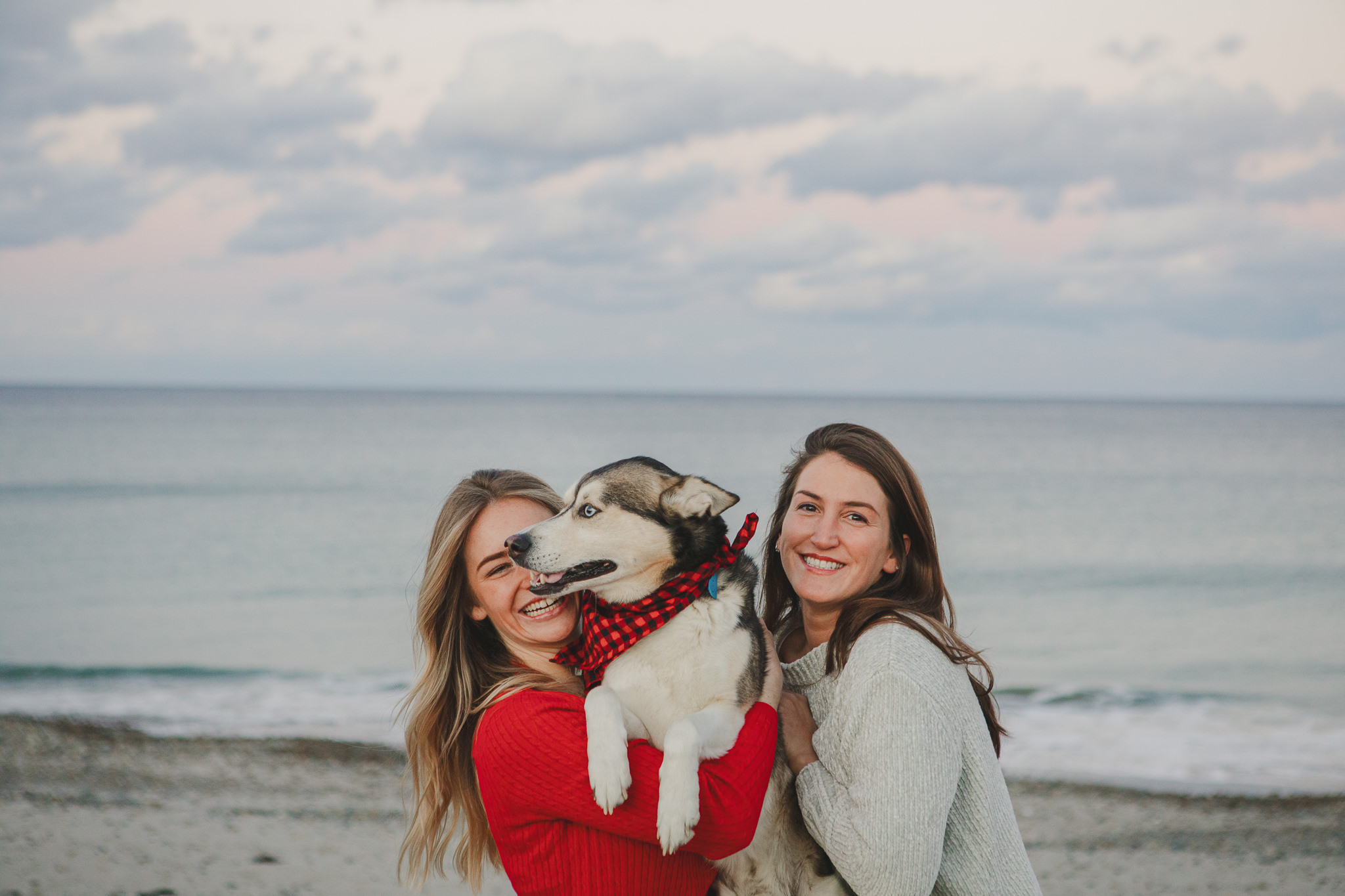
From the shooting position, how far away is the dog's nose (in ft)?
9.53

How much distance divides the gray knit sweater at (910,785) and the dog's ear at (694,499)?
24.3 inches

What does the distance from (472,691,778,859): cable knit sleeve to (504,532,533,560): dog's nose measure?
1.43 feet

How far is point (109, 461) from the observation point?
3747 centimetres

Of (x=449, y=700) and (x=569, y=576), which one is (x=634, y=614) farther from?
(x=449, y=700)

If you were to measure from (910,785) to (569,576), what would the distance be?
46.9 inches

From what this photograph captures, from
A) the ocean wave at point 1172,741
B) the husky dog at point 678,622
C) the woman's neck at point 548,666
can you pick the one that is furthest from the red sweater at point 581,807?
→ the ocean wave at point 1172,741

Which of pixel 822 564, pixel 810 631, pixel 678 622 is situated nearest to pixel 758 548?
pixel 810 631

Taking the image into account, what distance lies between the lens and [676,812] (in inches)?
93.7

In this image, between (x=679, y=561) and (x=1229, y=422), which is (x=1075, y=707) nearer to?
(x=679, y=561)

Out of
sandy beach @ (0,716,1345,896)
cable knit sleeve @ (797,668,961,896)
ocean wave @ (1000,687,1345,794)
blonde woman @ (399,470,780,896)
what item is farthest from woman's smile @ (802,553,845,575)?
ocean wave @ (1000,687,1345,794)

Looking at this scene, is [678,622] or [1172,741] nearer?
[678,622]

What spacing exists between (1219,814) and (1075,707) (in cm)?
322

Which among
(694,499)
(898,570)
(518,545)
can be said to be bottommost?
(898,570)

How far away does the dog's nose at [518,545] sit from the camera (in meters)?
2.91
